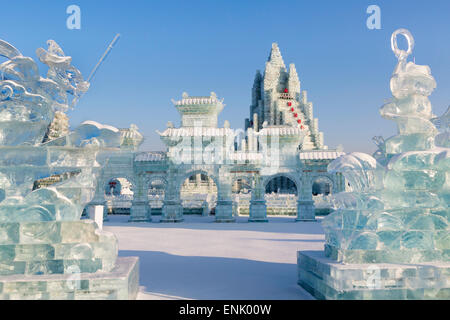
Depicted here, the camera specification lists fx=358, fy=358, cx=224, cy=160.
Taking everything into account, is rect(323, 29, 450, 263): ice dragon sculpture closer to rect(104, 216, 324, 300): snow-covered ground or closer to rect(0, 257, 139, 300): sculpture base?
rect(104, 216, 324, 300): snow-covered ground

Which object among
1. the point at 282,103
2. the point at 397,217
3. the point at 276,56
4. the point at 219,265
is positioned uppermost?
the point at 276,56

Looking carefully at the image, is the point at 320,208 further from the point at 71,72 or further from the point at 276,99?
the point at 276,99

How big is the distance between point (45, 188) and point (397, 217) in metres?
4.47

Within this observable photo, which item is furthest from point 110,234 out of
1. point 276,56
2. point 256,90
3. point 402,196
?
point 256,90

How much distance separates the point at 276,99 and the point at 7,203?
39803mm

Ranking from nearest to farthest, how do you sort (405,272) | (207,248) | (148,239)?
1. (405,272)
2. (207,248)
3. (148,239)

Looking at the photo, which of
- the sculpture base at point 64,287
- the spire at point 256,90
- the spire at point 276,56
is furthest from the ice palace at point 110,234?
the spire at point 256,90

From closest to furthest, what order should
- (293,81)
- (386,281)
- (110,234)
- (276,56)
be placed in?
(386,281) < (110,234) < (293,81) < (276,56)

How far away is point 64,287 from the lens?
397 centimetres

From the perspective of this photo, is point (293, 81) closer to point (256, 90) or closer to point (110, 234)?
point (256, 90)

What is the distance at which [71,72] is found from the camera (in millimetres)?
5125

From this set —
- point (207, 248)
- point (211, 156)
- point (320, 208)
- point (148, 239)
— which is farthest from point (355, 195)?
point (320, 208)

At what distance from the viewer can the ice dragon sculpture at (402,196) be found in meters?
4.44

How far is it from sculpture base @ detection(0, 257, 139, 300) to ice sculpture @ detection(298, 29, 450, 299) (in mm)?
2484
